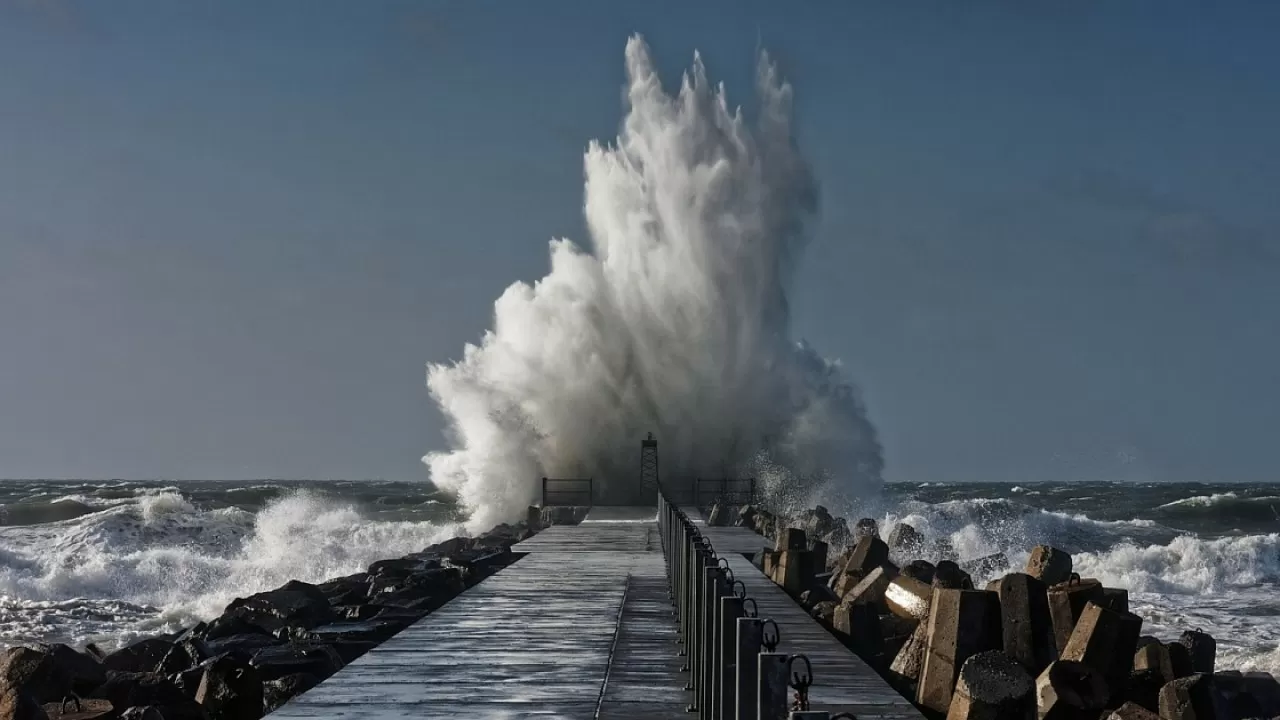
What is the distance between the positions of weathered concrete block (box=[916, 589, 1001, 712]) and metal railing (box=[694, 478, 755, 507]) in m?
25.9

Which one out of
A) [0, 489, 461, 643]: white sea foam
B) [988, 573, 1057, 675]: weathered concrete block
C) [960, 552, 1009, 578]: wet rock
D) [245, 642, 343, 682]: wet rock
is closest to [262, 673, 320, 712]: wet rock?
[245, 642, 343, 682]: wet rock

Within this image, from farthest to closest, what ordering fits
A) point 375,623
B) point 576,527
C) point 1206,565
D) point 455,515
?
1. point 455,515
2. point 1206,565
3. point 576,527
4. point 375,623

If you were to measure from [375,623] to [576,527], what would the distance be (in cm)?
1312

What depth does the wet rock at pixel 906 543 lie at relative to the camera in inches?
979

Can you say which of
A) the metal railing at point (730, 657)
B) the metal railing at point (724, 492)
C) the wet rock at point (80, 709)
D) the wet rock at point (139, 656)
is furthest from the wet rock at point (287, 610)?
the metal railing at point (724, 492)

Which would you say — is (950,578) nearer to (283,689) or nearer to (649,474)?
(283,689)

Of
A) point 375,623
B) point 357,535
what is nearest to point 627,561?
point 375,623

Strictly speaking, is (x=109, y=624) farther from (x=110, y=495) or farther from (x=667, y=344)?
(x=110, y=495)

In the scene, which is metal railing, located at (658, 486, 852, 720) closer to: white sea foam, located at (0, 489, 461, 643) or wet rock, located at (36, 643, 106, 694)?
wet rock, located at (36, 643, 106, 694)

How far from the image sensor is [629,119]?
41562 millimetres

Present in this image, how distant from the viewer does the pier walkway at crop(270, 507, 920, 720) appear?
7684 millimetres

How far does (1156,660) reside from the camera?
1027 centimetres

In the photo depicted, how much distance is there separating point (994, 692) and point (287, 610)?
946 centimetres

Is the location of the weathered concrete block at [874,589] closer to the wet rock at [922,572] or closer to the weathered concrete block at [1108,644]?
the wet rock at [922,572]
